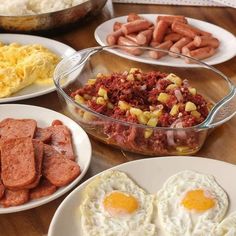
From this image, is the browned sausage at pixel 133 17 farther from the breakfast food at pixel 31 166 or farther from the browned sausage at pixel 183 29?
the breakfast food at pixel 31 166

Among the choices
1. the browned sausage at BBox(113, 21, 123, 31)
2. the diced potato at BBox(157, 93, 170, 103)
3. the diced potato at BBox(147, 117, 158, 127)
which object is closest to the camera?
the diced potato at BBox(147, 117, 158, 127)

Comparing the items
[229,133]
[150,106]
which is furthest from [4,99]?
[229,133]

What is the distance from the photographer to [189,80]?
233 cm

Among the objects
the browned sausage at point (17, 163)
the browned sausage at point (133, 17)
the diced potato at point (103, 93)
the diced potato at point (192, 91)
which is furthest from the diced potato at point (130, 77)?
the browned sausage at point (133, 17)

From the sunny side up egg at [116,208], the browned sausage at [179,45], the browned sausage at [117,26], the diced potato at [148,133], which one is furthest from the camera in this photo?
the browned sausage at [117,26]

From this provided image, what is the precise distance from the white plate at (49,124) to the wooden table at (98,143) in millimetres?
71

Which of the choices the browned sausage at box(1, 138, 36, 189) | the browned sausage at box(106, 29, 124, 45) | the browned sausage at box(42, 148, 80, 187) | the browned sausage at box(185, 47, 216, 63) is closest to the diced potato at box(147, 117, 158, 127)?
the browned sausage at box(42, 148, 80, 187)

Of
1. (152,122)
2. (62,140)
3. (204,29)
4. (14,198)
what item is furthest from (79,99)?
(204,29)

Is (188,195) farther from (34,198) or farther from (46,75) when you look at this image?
(46,75)

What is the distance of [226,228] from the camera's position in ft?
5.15

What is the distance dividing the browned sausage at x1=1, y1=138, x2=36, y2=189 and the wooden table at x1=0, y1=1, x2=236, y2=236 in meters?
0.13

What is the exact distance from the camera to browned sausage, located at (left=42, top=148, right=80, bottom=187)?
169 centimetres

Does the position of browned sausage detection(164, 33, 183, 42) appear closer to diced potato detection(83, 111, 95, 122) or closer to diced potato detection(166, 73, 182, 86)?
diced potato detection(166, 73, 182, 86)

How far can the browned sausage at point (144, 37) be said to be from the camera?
2549 millimetres
